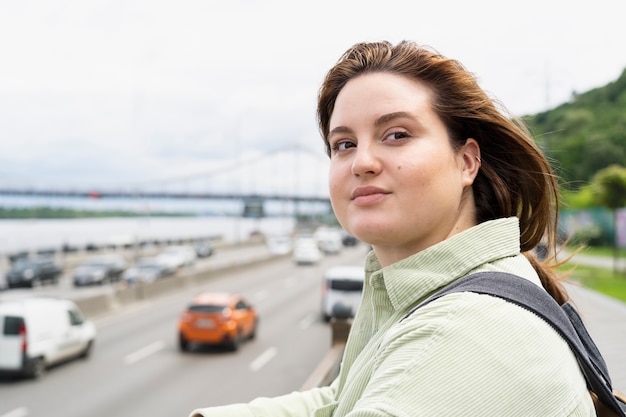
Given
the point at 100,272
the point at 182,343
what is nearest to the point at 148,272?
the point at 100,272

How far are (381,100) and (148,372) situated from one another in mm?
14001

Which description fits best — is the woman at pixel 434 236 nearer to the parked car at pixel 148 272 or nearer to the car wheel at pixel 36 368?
the car wheel at pixel 36 368

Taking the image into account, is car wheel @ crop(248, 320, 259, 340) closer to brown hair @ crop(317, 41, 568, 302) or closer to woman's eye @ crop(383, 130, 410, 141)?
brown hair @ crop(317, 41, 568, 302)

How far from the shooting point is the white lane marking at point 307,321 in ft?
67.4

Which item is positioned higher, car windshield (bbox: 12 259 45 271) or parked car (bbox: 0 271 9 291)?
car windshield (bbox: 12 259 45 271)

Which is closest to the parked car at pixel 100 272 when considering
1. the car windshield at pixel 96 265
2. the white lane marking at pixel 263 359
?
the car windshield at pixel 96 265

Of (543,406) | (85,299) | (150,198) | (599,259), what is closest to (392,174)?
(543,406)

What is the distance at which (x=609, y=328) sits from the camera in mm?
10844

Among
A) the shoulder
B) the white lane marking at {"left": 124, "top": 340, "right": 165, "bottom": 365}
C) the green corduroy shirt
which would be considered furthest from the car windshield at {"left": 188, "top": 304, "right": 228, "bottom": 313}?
the shoulder

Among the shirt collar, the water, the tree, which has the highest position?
the shirt collar

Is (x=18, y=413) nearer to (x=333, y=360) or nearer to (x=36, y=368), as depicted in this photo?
Result: (x=36, y=368)

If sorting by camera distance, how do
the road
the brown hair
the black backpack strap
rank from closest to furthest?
the black backpack strap, the brown hair, the road

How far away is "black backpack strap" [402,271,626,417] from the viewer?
1.03 m

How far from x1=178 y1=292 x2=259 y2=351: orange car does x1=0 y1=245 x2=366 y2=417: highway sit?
17.9 inches
